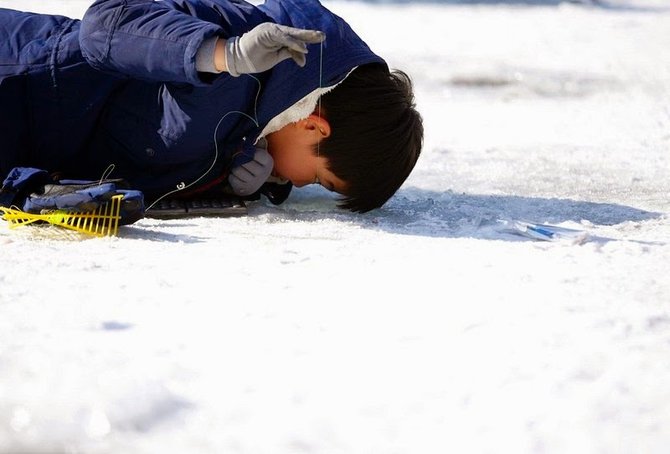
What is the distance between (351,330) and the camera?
4.57 ft

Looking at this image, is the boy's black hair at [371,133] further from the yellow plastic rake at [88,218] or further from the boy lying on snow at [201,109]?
the yellow plastic rake at [88,218]

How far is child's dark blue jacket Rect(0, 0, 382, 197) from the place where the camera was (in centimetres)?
182

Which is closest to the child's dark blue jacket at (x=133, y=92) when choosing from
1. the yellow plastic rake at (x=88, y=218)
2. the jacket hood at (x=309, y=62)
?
the jacket hood at (x=309, y=62)

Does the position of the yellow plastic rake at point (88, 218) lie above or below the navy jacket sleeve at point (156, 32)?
below

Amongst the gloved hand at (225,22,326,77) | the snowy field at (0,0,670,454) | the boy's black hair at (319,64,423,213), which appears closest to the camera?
the snowy field at (0,0,670,454)

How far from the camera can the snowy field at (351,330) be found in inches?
44.6

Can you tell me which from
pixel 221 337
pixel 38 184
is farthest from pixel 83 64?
pixel 221 337

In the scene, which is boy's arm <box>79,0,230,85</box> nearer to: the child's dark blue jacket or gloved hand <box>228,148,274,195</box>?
the child's dark blue jacket

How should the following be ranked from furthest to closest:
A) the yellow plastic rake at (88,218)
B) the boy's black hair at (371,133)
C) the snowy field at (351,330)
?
the boy's black hair at (371,133), the yellow plastic rake at (88,218), the snowy field at (351,330)

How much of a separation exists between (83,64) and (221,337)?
85cm

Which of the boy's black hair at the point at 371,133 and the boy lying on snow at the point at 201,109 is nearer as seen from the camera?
the boy lying on snow at the point at 201,109

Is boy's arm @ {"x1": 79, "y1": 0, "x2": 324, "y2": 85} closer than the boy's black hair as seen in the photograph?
A: Yes

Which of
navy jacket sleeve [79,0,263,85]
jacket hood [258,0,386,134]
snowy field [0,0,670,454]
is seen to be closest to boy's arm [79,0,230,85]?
navy jacket sleeve [79,0,263,85]

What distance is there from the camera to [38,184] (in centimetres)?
189
